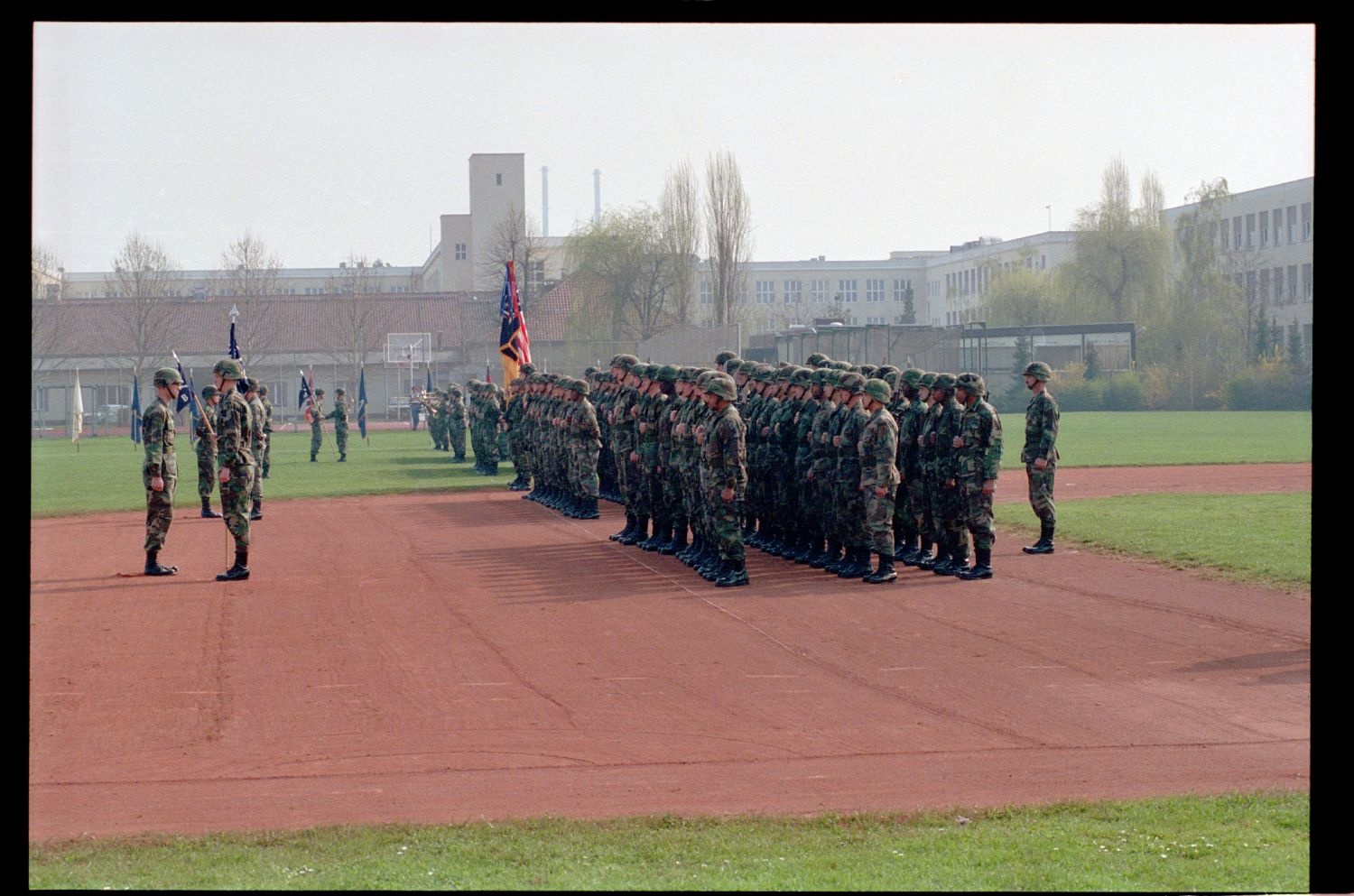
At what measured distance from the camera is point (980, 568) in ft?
49.8

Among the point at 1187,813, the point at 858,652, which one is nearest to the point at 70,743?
the point at 858,652

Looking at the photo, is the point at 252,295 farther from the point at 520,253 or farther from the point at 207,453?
the point at 207,453

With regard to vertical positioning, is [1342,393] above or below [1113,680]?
above

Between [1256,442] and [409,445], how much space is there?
24.5m

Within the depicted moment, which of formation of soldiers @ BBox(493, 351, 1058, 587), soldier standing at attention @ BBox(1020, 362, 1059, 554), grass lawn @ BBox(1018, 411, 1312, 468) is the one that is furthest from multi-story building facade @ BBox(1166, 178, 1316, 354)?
formation of soldiers @ BBox(493, 351, 1058, 587)

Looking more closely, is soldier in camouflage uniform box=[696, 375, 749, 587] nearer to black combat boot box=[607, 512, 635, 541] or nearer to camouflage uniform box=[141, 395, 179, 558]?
black combat boot box=[607, 512, 635, 541]

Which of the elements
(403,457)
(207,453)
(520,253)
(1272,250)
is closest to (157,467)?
(207,453)

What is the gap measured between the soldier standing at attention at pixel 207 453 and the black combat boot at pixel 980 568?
9.67 metres

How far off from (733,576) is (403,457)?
26.3 meters

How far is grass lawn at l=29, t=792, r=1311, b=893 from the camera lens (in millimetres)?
6133

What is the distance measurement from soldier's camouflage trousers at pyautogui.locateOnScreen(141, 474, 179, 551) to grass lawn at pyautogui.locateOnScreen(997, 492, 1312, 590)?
33.9 ft

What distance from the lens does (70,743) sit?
8.74 m

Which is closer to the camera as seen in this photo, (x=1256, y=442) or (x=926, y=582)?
(x=926, y=582)

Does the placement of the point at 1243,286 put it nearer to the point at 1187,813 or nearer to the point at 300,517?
the point at 300,517
